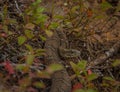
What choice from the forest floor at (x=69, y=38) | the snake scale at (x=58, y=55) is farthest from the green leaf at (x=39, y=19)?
the snake scale at (x=58, y=55)

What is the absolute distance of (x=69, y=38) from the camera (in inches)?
133

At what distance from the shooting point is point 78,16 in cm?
341

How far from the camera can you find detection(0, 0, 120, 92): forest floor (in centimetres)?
270

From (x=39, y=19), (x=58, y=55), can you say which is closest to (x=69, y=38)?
(x=58, y=55)

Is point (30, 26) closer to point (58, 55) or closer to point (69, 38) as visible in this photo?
point (58, 55)

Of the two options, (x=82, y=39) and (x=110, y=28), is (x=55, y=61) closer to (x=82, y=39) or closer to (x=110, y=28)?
(x=82, y=39)

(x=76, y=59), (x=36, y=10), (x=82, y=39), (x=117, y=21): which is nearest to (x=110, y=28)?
(x=117, y=21)

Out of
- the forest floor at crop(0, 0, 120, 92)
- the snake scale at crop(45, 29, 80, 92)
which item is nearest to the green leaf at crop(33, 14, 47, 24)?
the forest floor at crop(0, 0, 120, 92)

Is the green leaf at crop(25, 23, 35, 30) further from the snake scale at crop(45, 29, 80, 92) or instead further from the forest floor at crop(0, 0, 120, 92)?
the snake scale at crop(45, 29, 80, 92)

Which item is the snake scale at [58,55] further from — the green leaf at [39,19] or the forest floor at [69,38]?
the green leaf at [39,19]

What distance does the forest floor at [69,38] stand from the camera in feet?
8.87

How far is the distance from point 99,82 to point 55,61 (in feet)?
1.62

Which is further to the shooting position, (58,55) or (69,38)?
(69,38)

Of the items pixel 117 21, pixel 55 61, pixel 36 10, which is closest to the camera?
pixel 36 10
